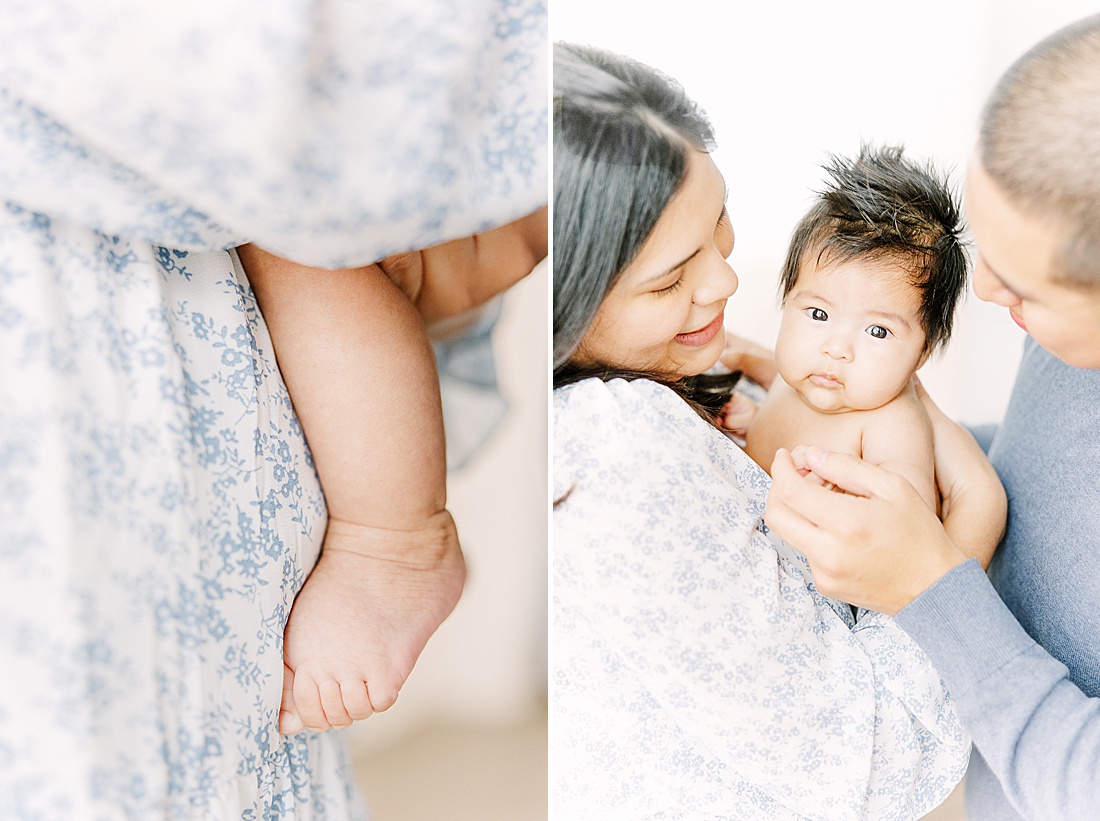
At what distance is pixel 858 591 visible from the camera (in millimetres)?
488

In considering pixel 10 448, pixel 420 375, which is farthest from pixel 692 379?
pixel 10 448

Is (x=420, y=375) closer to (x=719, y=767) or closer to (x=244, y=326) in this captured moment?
(x=244, y=326)

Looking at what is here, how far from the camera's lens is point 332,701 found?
54 cm

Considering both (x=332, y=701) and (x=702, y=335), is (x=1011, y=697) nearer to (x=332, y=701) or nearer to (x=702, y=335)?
(x=702, y=335)

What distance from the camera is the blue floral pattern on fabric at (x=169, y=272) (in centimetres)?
37

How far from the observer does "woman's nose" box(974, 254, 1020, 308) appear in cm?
45

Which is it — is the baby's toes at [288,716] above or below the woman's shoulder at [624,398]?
below

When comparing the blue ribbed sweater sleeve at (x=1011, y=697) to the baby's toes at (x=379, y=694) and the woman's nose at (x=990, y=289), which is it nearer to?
the woman's nose at (x=990, y=289)

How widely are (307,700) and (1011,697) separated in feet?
1.36

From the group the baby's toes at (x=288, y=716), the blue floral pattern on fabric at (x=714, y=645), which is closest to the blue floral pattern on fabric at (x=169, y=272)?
the baby's toes at (x=288, y=716)

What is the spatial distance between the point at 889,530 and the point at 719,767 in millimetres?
186

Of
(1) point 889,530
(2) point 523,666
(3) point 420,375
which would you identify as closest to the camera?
(1) point 889,530

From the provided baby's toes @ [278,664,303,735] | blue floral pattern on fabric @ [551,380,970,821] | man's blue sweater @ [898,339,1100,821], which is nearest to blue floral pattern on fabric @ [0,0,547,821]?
baby's toes @ [278,664,303,735]

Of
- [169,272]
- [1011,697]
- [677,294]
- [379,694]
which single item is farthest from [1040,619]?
[169,272]
